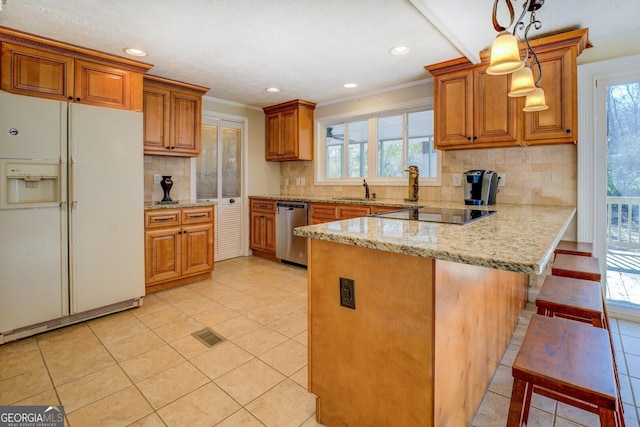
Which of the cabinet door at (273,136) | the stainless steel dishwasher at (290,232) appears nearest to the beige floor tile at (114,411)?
the stainless steel dishwasher at (290,232)

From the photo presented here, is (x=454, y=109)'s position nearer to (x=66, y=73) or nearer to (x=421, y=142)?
(x=421, y=142)

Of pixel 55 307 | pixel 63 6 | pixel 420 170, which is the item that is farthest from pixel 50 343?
pixel 420 170

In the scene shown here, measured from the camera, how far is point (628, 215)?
2631mm

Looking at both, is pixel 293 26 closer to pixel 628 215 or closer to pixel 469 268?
pixel 469 268

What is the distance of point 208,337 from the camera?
7.70 ft

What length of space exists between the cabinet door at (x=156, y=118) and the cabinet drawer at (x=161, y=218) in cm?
74

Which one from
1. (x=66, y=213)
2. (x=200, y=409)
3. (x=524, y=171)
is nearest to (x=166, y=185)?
(x=66, y=213)

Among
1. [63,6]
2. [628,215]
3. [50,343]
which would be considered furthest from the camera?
[628,215]

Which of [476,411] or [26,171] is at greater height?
[26,171]

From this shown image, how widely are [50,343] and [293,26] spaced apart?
2858mm

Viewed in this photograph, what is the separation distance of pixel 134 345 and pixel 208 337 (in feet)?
1.61

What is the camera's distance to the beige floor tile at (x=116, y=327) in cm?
237

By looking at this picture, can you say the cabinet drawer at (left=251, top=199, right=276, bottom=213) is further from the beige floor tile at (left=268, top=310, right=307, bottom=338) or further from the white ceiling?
the beige floor tile at (left=268, top=310, right=307, bottom=338)

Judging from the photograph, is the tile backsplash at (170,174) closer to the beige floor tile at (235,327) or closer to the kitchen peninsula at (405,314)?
the beige floor tile at (235,327)
